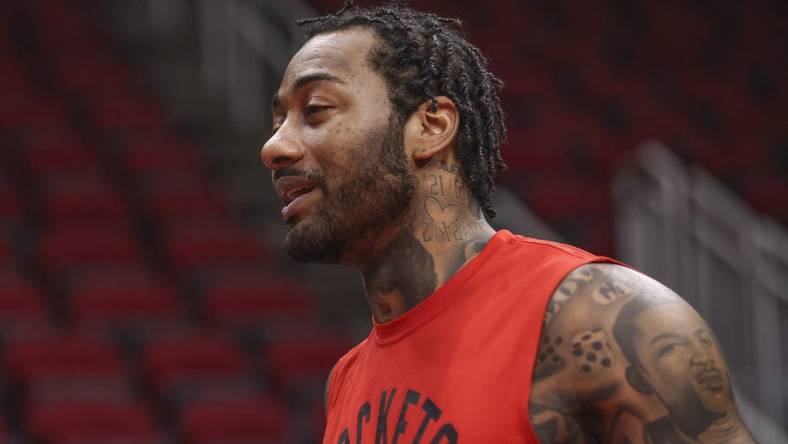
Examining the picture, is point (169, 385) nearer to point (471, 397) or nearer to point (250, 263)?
point (250, 263)

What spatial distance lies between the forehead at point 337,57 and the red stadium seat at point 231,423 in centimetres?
327

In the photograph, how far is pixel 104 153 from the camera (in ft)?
21.8

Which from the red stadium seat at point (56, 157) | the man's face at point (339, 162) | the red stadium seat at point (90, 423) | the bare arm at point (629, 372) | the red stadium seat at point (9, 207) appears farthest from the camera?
the red stadium seat at point (56, 157)

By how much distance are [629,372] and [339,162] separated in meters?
0.57

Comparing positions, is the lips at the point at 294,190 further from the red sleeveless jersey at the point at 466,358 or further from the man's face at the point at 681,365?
the man's face at the point at 681,365

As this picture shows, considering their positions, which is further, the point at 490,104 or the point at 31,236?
the point at 31,236

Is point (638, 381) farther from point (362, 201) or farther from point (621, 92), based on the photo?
point (621, 92)

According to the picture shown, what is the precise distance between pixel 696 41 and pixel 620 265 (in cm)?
729

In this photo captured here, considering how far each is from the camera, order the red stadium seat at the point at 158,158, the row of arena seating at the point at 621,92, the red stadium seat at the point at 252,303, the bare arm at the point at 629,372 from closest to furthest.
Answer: the bare arm at the point at 629,372, the red stadium seat at the point at 252,303, the red stadium seat at the point at 158,158, the row of arena seating at the point at 621,92

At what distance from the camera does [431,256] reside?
6.38 feet

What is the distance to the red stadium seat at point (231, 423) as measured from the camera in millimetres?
5078

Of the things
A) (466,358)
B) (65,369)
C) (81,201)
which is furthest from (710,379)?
(81,201)

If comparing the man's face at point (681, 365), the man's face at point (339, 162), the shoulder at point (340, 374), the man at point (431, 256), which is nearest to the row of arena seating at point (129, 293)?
the shoulder at point (340, 374)

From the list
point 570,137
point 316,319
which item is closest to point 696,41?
point 570,137
